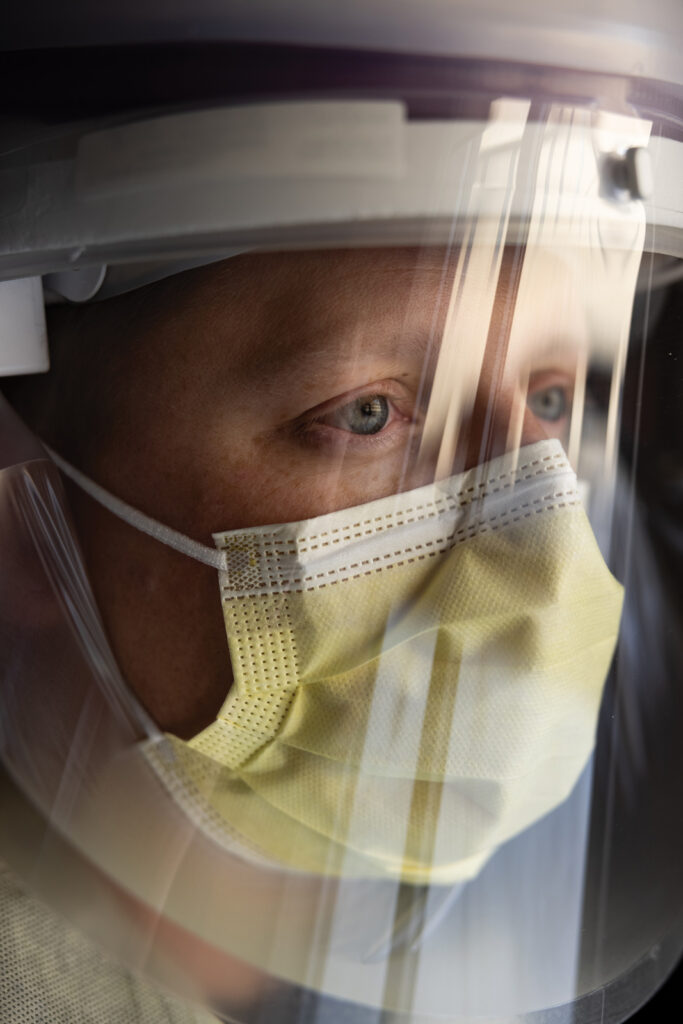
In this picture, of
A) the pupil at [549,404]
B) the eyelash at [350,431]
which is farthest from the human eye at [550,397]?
the eyelash at [350,431]

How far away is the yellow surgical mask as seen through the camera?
73 cm

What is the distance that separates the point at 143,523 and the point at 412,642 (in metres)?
0.24


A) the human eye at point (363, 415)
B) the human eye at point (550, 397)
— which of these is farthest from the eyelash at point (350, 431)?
the human eye at point (550, 397)

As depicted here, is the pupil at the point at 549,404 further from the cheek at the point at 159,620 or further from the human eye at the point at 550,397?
the cheek at the point at 159,620

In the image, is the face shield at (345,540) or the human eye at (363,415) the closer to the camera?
the face shield at (345,540)

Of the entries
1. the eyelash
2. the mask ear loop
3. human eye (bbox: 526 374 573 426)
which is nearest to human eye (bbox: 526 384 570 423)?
human eye (bbox: 526 374 573 426)

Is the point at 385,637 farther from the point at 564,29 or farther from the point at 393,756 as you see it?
the point at 564,29

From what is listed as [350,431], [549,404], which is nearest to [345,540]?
[350,431]

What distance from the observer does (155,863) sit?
87 cm

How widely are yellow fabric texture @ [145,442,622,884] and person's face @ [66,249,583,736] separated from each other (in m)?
0.03

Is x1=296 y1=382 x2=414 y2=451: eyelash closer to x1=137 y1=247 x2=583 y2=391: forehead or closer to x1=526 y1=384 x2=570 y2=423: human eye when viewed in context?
x1=137 y1=247 x2=583 y2=391: forehead

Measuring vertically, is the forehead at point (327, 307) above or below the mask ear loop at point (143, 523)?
above

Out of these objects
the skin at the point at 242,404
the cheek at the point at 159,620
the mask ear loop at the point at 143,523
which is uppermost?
the skin at the point at 242,404

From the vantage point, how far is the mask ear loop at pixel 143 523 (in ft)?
2.49
